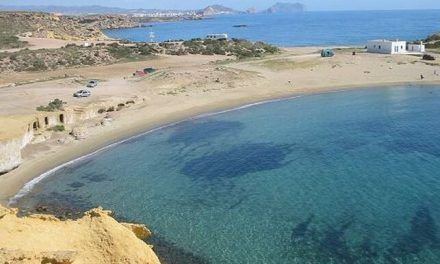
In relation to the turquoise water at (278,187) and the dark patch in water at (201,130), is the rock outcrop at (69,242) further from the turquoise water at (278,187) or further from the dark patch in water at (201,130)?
the dark patch in water at (201,130)

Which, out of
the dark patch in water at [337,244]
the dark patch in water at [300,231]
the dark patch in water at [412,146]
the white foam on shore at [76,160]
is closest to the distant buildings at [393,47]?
the white foam on shore at [76,160]

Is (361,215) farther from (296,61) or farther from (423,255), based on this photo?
(296,61)

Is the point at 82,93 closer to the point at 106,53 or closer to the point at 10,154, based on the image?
the point at 10,154

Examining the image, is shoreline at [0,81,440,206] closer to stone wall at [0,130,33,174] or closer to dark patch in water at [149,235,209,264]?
stone wall at [0,130,33,174]

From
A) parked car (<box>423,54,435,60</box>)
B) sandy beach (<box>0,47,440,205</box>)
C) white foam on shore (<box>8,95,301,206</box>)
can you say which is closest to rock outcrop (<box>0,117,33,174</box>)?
sandy beach (<box>0,47,440,205</box>)

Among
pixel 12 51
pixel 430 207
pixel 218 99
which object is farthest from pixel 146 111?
pixel 12 51

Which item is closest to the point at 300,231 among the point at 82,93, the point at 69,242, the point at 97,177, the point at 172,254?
the point at 172,254
